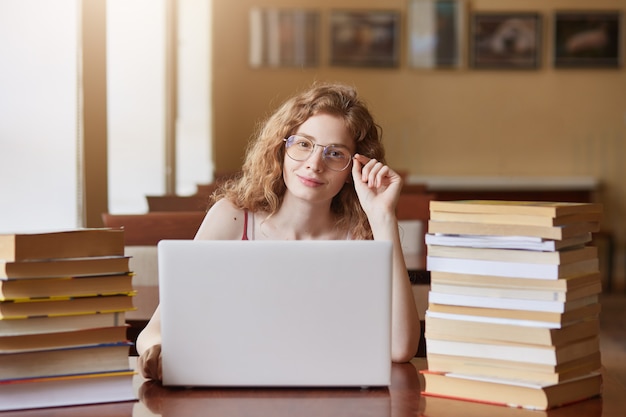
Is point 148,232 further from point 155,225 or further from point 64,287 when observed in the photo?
point 64,287

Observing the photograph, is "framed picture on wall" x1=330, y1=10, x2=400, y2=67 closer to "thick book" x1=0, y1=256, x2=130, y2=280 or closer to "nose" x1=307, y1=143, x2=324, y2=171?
"nose" x1=307, y1=143, x2=324, y2=171

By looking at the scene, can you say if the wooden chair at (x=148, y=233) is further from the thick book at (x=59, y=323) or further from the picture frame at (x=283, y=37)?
the picture frame at (x=283, y=37)

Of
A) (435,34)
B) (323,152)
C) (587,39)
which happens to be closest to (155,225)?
(323,152)

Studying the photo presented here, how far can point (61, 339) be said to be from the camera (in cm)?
151

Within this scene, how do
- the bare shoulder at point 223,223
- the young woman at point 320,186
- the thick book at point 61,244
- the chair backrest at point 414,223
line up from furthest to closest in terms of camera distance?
1. the chair backrest at point 414,223
2. the bare shoulder at point 223,223
3. the young woman at point 320,186
4. the thick book at point 61,244

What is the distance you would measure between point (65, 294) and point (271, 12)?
8268mm

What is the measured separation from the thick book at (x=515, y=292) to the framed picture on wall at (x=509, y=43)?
816cm

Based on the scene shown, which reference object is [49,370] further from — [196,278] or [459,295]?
[459,295]

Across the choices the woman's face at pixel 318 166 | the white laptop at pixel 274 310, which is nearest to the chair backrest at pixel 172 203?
the woman's face at pixel 318 166

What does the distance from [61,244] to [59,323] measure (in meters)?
0.13

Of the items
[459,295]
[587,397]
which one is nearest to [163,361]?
[459,295]

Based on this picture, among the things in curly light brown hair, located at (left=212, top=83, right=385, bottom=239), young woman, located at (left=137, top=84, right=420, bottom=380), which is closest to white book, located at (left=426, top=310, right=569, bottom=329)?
young woman, located at (left=137, top=84, right=420, bottom=380)

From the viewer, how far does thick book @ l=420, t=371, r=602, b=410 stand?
151 centimetres

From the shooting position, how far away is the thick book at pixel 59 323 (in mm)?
1484
